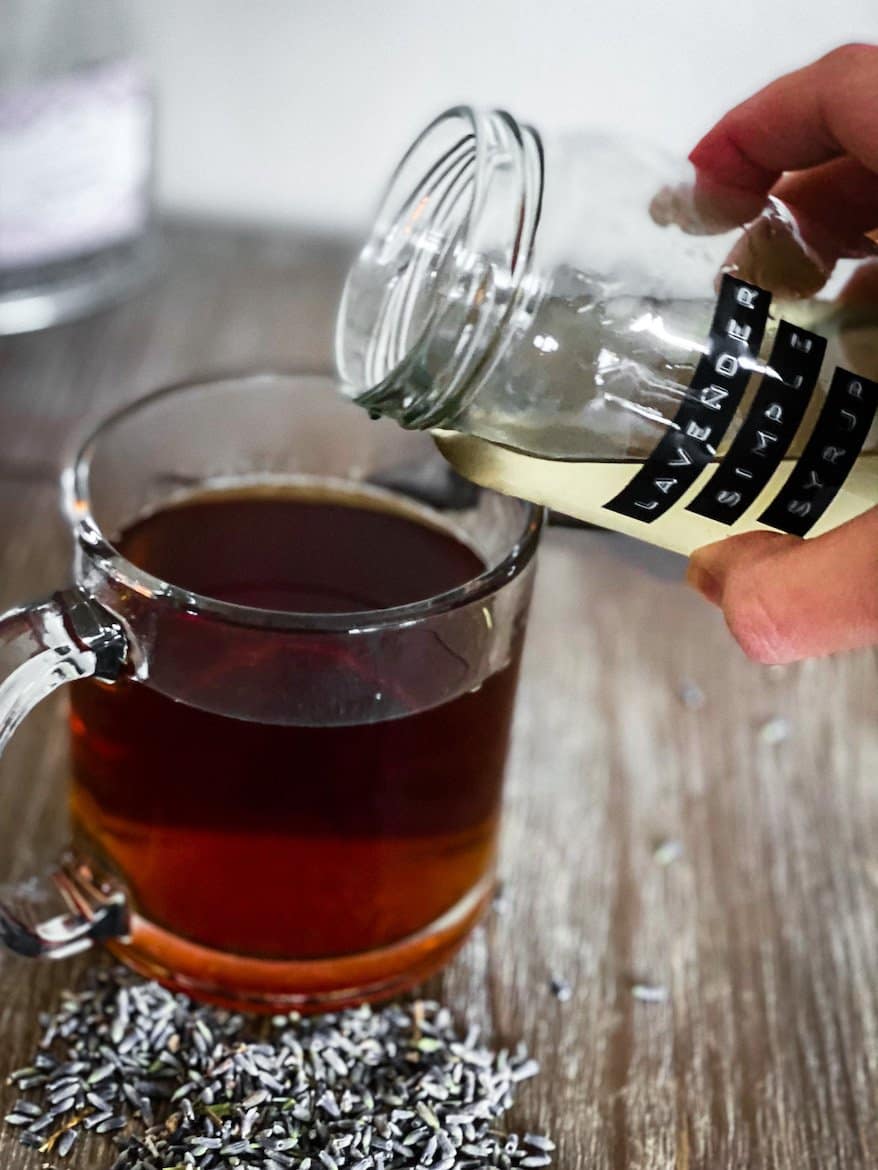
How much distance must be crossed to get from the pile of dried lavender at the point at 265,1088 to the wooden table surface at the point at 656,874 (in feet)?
0.05

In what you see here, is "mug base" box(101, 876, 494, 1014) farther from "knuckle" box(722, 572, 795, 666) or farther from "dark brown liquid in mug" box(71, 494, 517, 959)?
"knuckle" box(722, 572, 795, 666)

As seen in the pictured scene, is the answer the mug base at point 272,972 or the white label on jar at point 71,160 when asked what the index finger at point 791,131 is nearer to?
the mug base at point 272,972

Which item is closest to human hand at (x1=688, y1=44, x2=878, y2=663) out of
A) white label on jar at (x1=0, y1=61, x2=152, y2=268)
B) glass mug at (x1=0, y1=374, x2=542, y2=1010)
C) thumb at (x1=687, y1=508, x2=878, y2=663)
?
thumb at (x1=687, y1=508, x2=878, y2=663)

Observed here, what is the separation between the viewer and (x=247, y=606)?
604 millimetres

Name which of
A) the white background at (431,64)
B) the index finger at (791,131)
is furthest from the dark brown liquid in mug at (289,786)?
the white background at (431,64)

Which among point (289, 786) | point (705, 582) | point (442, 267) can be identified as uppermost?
point (442, 267)

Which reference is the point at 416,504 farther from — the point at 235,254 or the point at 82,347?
the point at 235,254

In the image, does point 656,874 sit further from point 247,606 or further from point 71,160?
point 71,160

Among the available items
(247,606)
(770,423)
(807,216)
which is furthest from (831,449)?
(247,606)

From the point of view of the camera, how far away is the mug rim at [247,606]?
1.81 feet

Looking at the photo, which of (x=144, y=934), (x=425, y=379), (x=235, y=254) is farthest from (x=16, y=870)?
(x=235, y=254)

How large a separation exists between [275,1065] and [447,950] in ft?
0.35

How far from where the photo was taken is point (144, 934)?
2.19ft

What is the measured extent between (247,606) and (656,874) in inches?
11.5
